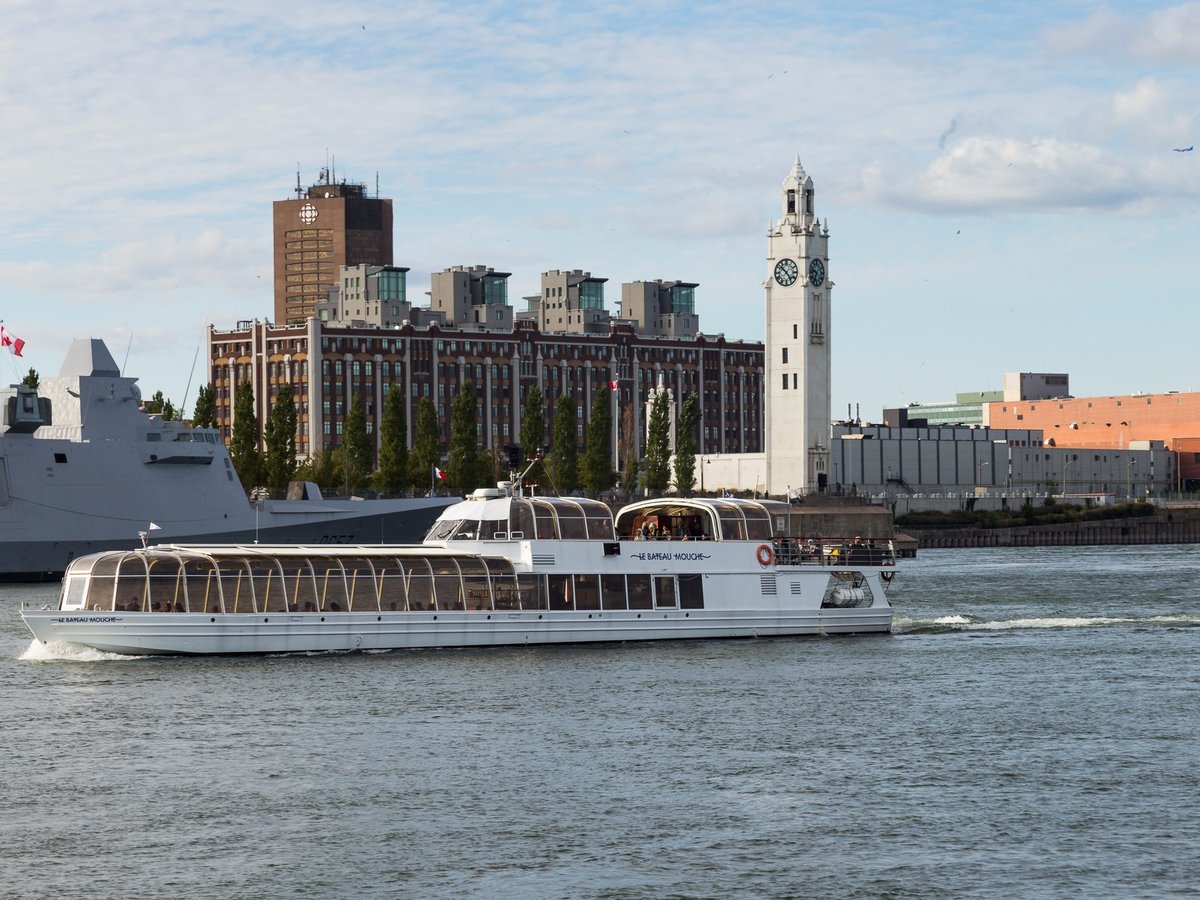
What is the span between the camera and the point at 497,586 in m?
55.9

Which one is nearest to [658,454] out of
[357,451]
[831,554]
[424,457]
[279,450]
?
[424,457]

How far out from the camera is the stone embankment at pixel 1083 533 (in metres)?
175

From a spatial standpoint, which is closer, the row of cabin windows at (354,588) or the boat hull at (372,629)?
the boat hull at (372,629)

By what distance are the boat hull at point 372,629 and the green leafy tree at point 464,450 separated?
9554 cm

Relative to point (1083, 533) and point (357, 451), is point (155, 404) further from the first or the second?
point (1083, 533)

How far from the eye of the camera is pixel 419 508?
108 metres

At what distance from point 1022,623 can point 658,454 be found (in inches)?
4094

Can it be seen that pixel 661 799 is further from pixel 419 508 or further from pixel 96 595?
pixel 419 508

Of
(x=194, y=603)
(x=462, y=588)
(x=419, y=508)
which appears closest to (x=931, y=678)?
(x=462, y=588)

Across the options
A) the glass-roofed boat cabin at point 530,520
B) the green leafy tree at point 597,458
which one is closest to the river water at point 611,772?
the glass-roofed boat cabin at point 530,520

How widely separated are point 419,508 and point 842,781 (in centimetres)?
7319

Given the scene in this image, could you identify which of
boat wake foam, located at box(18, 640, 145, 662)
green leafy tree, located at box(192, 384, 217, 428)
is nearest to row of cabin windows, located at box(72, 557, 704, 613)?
boat wake foam, located at box(18, 640, 145, 662)

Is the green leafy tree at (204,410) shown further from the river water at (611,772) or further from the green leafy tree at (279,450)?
the river water at (611,772)

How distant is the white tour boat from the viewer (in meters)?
52.0
